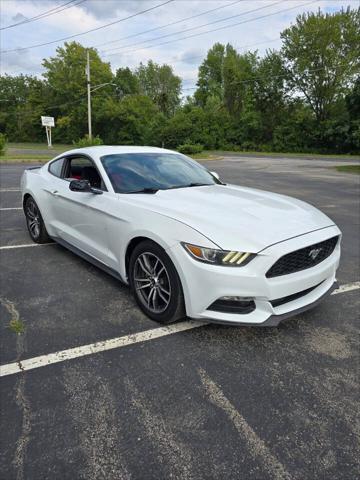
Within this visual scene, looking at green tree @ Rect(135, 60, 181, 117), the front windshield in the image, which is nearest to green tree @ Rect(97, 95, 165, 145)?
green tree @ Rect(135, 60, 181, 117)

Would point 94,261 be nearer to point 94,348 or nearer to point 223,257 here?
point 94,348

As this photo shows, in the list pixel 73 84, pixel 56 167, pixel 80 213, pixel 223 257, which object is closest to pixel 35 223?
pixel 56 167

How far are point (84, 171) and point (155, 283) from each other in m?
2.01

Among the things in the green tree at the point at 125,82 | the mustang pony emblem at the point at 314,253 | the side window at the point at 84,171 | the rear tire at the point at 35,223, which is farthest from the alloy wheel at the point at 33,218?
the green tree at the point at 125,82

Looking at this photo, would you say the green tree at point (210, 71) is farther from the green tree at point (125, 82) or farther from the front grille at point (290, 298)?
the front grille at point (290, 298)

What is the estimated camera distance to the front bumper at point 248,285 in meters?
2.61

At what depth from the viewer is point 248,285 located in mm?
2609

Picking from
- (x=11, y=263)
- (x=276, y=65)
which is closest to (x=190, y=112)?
(x=276, y=65)

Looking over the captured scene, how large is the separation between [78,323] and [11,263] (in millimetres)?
1920

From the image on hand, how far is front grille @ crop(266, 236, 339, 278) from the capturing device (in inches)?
105

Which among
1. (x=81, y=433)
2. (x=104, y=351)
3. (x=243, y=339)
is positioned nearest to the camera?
(x=81, y=433)

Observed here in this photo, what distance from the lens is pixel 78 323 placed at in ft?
10.5

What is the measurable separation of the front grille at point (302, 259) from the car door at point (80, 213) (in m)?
1.71

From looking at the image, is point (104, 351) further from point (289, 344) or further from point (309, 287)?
point (309, 287)
